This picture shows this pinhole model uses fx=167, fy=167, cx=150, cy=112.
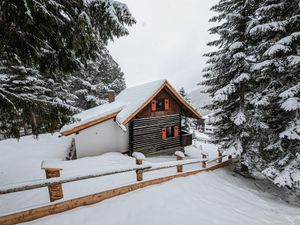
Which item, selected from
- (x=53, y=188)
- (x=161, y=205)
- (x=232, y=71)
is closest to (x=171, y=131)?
(x=232, y=71)

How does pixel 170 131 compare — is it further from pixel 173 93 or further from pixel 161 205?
pixel 161 205

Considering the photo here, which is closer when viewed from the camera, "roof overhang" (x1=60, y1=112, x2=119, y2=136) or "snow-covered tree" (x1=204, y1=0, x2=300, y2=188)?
"snow-covered tree" (x1=204, y1=0, x2=300, y2=188)

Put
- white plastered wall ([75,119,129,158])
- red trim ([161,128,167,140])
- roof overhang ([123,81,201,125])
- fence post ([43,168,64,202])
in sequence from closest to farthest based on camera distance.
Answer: fence post ([43,168,64,202]) < white plastered wall ([75,119,129,158]) < roof overhang ([123,81,201,125]) < red trim ([161,128,167,140])

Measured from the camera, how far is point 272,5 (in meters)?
7.51

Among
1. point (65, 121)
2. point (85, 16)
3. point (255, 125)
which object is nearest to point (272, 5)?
point (255, 125)

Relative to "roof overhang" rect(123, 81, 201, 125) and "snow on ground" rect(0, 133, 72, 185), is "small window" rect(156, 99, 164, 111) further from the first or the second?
"snow on ground" rect(0, 133, 72, 185)

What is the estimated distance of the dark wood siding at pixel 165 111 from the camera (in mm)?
13305

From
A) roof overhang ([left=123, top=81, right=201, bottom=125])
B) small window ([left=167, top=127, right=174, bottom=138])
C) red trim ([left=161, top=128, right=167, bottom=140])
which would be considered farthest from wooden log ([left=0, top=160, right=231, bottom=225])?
small window ([left=167, top=127, right=174, bottom=138])

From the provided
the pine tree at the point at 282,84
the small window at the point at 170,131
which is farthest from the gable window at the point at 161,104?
the pine tree at the point at 282,84

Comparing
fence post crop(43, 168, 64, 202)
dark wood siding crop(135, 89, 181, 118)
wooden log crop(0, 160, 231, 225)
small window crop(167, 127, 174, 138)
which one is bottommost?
small window crop(167, 127, 174, 138)

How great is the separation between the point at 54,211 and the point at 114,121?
358 inches

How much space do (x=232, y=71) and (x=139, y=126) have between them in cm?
752

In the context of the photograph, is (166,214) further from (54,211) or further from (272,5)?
(272,5)

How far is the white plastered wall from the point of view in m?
11.5
